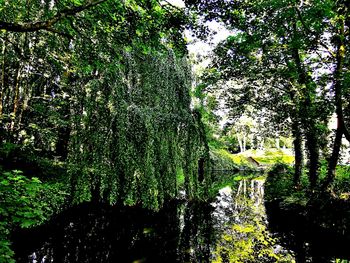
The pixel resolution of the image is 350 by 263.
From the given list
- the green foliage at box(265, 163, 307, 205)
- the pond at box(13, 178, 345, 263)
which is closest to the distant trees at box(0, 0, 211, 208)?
the pond at box(13, 178, 345, 263)

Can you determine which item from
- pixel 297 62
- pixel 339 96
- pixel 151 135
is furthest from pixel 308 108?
pixel 151 135

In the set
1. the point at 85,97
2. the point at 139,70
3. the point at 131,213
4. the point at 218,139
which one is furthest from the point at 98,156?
the point at 218,139

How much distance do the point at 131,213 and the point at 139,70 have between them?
5.34m

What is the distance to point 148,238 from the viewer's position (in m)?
6.87

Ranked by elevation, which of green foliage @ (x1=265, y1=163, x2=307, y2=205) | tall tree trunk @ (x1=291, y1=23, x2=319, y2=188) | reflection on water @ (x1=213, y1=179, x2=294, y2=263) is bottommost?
reflection on water @ (x1=213, y1=179, x2=294, y2=263)

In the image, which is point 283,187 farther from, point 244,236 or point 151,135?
point 151,135

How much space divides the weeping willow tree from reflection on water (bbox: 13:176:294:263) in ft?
3.83

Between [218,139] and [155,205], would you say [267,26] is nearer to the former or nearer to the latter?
[155,205]

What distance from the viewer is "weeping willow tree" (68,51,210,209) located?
5.96m

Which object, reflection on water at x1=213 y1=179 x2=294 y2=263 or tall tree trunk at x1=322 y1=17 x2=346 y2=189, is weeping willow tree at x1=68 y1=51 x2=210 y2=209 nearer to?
reflection on water at x1=213 y1=179 x2=294 y2=263

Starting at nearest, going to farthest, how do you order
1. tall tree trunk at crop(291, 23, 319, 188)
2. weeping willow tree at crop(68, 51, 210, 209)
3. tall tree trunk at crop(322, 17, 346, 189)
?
1. weeping willow tree at crop(68, 51, 210, 209)
2. tall tree trunk at crop(322, 17, 346, 189)
3. tall tree trunk at crop(291, 23, 319, 188)

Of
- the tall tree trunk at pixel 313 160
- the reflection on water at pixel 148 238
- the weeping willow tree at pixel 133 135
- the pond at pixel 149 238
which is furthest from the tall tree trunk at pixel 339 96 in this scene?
the weeping willow tree at pixel 133 135

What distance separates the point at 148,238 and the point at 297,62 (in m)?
7.66

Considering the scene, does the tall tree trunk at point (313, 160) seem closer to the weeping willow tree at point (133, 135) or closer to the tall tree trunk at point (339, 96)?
the tall tree trunk at point (339, 96)
